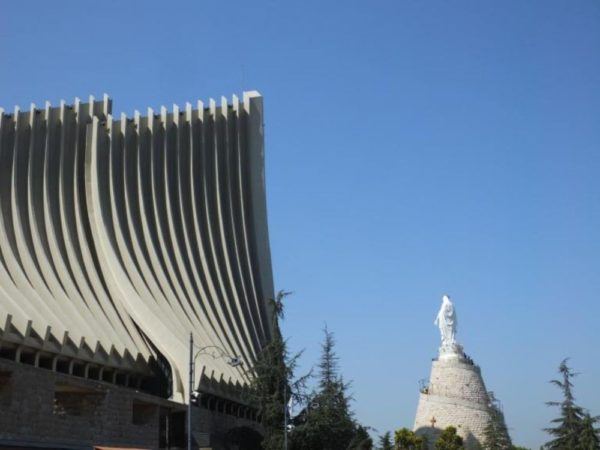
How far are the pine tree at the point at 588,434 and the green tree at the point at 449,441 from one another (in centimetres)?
1195

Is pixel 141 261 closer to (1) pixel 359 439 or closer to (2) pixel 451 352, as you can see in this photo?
(1) pixel 359 439

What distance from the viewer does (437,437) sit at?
48438 millimetres

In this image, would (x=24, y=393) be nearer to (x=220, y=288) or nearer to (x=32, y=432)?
(x=32, y=432)

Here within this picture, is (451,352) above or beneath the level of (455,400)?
above

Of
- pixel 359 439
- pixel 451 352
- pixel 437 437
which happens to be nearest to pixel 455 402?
pixel 437 437

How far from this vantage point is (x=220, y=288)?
39.9 meters

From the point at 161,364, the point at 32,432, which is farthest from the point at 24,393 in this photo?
the point at 161,364

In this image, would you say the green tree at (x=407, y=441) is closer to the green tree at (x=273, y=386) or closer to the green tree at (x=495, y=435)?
the green tree at (x=495, y=435)

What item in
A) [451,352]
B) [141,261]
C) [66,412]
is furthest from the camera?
[451,352]

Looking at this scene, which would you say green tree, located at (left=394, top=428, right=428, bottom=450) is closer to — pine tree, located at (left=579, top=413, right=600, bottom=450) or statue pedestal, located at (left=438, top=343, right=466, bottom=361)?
statue pedestal, located at (left=438, top=343, right=466, bottom=361)

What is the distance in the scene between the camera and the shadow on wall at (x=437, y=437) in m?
47.6

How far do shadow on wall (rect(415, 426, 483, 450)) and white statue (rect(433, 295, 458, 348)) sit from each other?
5002mm

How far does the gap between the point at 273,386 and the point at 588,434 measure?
1182 centimetres

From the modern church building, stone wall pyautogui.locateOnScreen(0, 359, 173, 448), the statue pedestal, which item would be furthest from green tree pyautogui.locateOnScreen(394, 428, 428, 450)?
stone wall pyautogui.locateOnScreen(0, 359, 173, 448)
